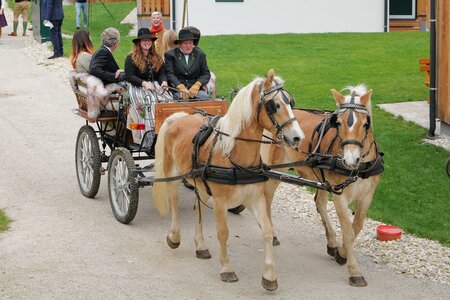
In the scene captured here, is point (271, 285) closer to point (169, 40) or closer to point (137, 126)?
point (137, 126)

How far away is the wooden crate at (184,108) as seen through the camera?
10.1 metres

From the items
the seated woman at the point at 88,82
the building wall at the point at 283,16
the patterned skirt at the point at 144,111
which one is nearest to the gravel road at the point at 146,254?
the patterned skirt at the point at 144,111

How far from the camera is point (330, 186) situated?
→ 8.43m

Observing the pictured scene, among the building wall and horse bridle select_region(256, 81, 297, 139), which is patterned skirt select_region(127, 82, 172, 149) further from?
the building wall

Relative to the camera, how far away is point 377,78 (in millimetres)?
19266

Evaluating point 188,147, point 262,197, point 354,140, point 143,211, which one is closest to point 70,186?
point 143,211

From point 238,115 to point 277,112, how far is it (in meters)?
0.41

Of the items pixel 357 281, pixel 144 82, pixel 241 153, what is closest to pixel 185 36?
pixel 144 82

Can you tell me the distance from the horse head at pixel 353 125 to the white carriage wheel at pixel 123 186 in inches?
107

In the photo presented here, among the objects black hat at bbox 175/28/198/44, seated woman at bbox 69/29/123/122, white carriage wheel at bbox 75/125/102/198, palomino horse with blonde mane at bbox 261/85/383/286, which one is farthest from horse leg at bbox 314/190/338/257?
seated woman at bbox 69/29/123/122

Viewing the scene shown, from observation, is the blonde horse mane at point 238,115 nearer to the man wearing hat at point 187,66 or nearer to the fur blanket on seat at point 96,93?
the man wearing hat at point 187,66

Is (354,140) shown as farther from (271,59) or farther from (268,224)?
(271,59)

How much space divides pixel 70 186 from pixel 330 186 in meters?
4.90

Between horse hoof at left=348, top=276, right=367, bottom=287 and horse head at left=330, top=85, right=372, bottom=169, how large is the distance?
3.62 feet
